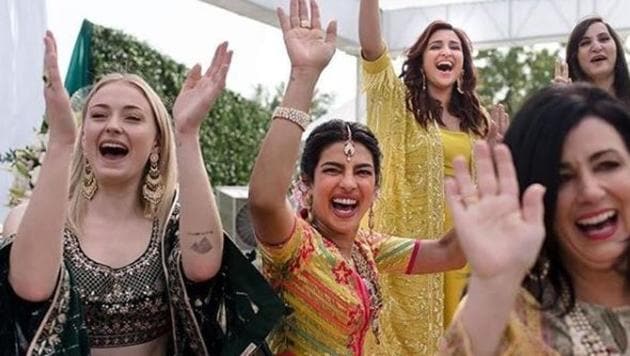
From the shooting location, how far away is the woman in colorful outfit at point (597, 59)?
3.73 metres

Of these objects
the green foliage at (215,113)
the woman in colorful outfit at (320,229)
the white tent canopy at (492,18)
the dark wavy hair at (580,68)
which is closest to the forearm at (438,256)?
the woman in colorful outfit at (320,229)

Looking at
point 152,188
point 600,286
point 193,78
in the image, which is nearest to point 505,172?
point 600,286

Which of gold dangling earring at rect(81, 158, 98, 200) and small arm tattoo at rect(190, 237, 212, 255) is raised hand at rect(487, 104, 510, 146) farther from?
gold dangling earring at rect(81, 158, 98, 200)

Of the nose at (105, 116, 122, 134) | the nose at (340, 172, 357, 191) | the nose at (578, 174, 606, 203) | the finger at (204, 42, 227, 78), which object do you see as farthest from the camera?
the nose at (340, 172, 357, 191)

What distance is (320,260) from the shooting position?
2326 mm

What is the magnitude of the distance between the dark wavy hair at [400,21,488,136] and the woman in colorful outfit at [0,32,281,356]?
159 cm

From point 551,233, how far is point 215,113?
8.89m

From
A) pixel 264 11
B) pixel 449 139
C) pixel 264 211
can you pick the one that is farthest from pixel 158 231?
pixel 264 11

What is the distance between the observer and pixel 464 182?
1.45 meters

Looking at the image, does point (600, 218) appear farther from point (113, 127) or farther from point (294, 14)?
point (113, 127)

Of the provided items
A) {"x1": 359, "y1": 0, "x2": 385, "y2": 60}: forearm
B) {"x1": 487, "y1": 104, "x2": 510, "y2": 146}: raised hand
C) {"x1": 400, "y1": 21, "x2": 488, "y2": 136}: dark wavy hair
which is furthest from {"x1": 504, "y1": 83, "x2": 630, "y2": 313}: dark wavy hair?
{"x1": 400, "y1": 21, "x2": 488, "y2": 136}: dark wavy hair

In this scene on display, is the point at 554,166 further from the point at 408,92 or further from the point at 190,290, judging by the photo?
the point at 408,92

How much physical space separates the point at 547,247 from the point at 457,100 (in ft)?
7.84

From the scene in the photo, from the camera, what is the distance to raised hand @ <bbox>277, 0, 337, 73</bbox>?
2184mm
